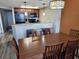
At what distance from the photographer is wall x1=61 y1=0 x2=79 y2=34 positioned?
151 inches

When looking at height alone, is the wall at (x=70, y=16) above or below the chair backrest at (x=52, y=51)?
above

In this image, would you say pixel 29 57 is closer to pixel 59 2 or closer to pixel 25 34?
pixel 59 2

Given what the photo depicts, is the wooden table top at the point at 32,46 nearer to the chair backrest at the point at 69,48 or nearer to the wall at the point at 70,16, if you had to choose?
the chair backrest at the point at 69,48

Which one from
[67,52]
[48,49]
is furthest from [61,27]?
[48,49]

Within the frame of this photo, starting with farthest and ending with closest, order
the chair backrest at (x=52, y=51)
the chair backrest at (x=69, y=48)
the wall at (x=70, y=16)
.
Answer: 1. the wall at (x=70, y=16)
2. the chair backrest at (x=69, y=48)
3. the chair backrest at (x=52, y=51)

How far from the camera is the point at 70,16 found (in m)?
4.18

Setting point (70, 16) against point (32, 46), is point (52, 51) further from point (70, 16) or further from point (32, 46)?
point (70, 16)

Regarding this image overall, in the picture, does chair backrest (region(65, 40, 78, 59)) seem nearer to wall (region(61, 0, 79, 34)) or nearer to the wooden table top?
the wooden table top

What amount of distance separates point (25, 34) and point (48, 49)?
2821 millimetres

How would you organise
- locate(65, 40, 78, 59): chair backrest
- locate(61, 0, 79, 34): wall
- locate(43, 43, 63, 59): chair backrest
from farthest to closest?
locate(61, 0, 79, 34): wall
locate(65, 40, 78, 59): chair backrest
locate(43, 43, 63, 59): chair backrest

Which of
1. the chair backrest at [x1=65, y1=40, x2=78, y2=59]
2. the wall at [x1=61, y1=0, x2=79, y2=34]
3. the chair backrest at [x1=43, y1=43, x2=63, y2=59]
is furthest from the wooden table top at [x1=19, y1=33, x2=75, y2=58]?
the wall at [x1=61, y1=0, x2=79, y2=34]

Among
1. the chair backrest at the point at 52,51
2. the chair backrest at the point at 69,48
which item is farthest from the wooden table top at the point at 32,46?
the chair backrest at the point at 69,48

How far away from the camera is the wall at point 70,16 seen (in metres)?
3.83

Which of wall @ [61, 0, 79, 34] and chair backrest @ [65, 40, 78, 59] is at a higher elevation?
wall @ [61, 0, 79, 34]
